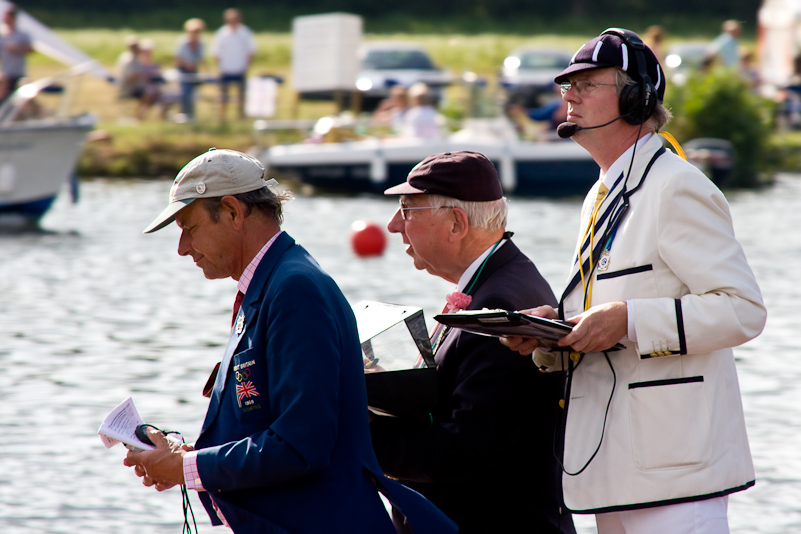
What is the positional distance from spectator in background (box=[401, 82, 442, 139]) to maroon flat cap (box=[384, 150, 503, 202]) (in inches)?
642

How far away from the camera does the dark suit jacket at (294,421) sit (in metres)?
2.50

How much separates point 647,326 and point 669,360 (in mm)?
141

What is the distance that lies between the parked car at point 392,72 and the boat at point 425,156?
6.09m

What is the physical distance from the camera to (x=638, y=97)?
2846 millimetres

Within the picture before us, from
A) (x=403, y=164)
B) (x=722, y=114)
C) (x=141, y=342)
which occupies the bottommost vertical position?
(x=141, y=342)

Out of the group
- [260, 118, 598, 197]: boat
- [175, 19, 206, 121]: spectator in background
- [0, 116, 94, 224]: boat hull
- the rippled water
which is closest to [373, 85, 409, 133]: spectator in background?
[260, 118, 598, 197]: boat

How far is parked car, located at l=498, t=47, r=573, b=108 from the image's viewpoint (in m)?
28.5

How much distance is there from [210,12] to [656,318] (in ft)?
185

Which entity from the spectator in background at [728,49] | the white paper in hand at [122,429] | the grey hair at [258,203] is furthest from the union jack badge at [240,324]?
the spectator in background at [728,49]

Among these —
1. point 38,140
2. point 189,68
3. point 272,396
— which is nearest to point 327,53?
point 189,68

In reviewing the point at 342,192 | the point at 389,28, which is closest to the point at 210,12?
the point at 389,28

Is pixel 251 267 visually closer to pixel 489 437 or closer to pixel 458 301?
pixel 458 301

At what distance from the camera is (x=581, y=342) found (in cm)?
271

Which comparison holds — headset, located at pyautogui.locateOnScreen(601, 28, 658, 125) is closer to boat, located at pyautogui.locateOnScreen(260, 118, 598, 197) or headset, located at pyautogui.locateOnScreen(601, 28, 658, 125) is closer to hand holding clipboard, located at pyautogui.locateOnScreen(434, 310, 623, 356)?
hand holding clipboard, located at pyautogui.locateOnScreen(434, 310, 623, 356)
